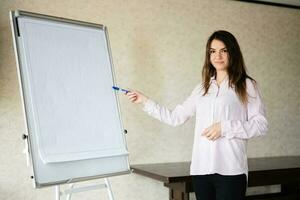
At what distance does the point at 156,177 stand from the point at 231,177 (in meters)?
0.68

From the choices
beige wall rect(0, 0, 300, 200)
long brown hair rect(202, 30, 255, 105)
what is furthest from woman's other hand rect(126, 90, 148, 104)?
beige wall rect(0, 0, 300, 200)

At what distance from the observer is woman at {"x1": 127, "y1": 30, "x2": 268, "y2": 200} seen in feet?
5.09

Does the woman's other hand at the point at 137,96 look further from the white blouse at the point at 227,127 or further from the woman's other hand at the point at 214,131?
the woman's other hand at the point at 214,131

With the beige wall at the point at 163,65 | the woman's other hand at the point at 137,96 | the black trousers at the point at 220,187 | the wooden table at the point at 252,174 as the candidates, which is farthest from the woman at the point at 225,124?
the beige wall at the point at 163,65

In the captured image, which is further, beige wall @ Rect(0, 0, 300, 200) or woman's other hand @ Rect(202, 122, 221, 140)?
beige wall @ Rect(0, 0, 300, 200)

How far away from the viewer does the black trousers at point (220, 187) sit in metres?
1.53

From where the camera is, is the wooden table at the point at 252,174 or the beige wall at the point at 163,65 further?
the beige wall at the point at 163,65

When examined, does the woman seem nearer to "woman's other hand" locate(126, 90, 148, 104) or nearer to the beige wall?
"woman's other hand" locate(126, 90, 148, 104)

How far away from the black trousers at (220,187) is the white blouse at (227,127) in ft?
0.09

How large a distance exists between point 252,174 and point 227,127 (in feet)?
2.94

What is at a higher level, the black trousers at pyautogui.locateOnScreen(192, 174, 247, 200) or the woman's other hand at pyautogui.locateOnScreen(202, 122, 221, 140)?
the woman's other hand at pyautogui.locateOnScreen(202, 122, 221, 140)

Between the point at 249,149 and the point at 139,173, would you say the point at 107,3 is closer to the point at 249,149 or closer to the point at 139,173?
the point at 139,173

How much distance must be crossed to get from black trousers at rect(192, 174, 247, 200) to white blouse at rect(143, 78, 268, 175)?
26mm

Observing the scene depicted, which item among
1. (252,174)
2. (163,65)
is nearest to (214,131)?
(252,174)
